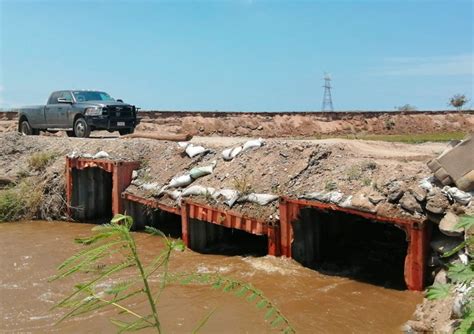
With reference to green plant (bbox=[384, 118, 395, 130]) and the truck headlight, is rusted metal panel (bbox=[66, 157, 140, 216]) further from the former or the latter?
green plant (bbox=[384, 118, 395, 130])

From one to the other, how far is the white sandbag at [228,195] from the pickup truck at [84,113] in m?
7.94

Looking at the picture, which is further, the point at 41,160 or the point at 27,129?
the point at 27,129

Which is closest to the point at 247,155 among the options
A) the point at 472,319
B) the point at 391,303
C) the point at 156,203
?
the point at 156,203

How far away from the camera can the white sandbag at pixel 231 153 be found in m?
10.7

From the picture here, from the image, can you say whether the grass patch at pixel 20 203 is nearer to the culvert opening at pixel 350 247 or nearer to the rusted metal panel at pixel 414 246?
the culvert opening at pixel 350 247

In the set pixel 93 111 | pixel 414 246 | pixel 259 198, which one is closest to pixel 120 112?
pixel 93 111

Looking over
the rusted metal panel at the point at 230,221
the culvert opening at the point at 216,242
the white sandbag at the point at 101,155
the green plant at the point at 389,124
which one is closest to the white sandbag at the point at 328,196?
the rusted metal panel at the point at 230,221

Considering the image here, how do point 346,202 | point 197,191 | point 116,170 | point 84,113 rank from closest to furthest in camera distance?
point 346,202
point 197,191
point 116,170
point 84,113

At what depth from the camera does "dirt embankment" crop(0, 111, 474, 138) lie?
28.1 metres

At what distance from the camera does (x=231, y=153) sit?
10.8 m

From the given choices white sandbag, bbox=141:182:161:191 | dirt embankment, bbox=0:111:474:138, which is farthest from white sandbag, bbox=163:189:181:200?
dirt embankment, bbox=0:111:474:138

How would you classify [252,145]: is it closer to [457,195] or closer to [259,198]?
[259,198]

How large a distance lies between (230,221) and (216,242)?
4.95ft

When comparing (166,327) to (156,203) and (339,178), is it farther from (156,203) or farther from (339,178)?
(156,203)
